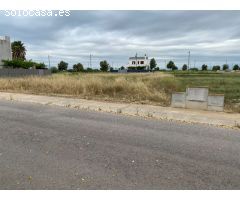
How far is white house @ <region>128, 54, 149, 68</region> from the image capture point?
4500 inches

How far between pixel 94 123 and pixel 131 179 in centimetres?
363

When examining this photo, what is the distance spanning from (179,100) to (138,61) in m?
108

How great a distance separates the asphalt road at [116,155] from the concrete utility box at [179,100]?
2.90m

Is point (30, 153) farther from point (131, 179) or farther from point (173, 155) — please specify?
point (173, 155)

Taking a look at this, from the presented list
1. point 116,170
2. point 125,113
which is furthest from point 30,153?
point 125,113

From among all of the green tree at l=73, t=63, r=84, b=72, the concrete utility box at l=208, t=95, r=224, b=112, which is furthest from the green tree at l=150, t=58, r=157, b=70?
the concrete utility box at l=208, t=95, r=224, b=112

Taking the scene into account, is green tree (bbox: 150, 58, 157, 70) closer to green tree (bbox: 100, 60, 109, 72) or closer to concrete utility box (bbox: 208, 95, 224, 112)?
green tree (bbox: 100, 60, 109, 72)

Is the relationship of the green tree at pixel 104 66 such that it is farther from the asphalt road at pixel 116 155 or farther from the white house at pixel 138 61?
the asphalt road at pixel 116 155

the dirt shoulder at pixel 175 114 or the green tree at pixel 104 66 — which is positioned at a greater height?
the green tree at pixel 104 66

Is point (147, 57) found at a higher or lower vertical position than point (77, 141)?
higher

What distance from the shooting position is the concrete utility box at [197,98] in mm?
9281

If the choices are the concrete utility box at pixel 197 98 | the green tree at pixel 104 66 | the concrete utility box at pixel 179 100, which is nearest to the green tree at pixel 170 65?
the green tree at pixel 104 66

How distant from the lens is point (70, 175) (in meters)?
3.60

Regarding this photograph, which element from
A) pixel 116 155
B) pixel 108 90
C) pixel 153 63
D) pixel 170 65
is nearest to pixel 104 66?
pixel 153 63
